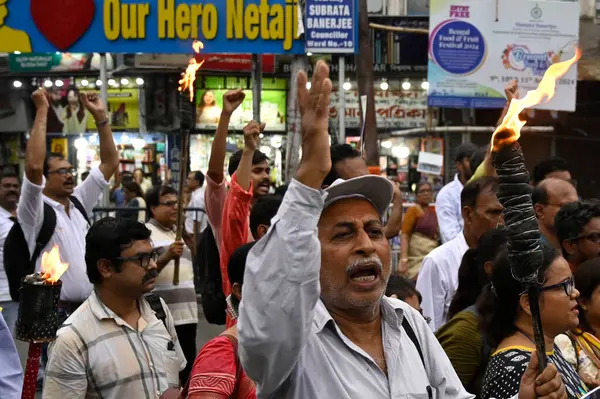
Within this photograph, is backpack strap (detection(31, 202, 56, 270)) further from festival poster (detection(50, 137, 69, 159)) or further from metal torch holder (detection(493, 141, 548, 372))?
festival poster (detection(50, 137, 69, 159))

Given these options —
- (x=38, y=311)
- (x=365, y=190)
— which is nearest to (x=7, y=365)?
(x=38, y=311)

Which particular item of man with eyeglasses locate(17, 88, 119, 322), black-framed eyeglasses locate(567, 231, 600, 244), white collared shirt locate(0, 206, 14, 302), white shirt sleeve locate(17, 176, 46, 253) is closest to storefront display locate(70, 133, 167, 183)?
white collared shirt locate(0, 206, 14, 302)

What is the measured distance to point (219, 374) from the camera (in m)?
3.35

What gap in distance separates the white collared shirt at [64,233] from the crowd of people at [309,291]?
0.05ft

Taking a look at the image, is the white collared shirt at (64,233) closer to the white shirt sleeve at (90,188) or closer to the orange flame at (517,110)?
the white shirt sleeve at (90,188)

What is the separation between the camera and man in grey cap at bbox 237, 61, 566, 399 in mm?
2475

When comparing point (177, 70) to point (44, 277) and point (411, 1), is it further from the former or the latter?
point (44, 277)

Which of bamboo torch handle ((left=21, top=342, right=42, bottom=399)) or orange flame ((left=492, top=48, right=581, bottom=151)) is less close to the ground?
orange flame ((left=492, top=48, right=581, bottom=151))

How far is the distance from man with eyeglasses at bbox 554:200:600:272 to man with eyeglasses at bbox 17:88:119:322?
3.10 meters

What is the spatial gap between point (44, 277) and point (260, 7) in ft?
28.7

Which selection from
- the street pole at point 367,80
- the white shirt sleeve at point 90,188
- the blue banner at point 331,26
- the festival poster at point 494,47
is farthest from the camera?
the festival poster at point 494,47

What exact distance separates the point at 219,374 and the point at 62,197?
400 cm

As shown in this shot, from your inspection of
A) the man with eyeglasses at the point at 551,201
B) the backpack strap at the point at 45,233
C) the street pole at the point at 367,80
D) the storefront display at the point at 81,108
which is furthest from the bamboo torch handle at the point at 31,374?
the storefront display at the point at 81,108

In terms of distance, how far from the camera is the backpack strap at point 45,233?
6.67 m
